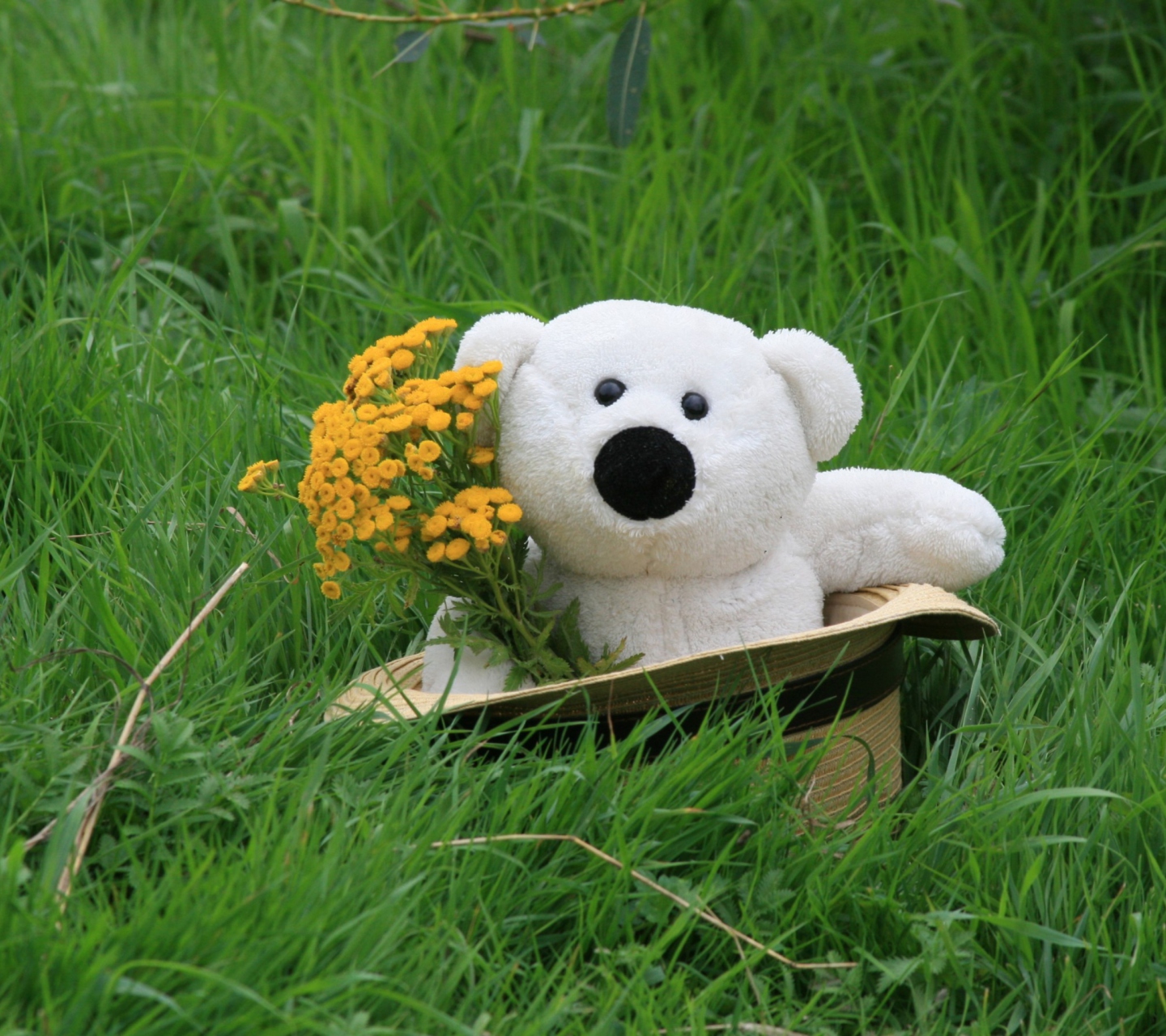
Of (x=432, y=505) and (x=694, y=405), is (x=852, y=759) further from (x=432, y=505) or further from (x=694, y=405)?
(x=432, y=505)

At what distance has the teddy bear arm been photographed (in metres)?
1.72

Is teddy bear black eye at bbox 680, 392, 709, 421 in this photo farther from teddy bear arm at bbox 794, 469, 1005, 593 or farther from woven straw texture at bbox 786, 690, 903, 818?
woven straw texture at bbox 786, 690, 903, 818

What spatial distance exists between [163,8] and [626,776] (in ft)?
10.9

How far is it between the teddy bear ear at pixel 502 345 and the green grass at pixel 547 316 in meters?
0.44

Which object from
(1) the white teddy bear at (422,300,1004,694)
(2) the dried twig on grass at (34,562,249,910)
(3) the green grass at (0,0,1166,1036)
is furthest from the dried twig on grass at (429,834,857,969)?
(2) the dried twig on grass at (34,562,249,910)

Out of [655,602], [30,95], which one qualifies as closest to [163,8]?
[30,95]

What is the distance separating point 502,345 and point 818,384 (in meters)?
0.42

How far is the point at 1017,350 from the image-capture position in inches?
101

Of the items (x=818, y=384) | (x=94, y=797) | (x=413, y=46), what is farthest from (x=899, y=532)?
(x=413, y=46)

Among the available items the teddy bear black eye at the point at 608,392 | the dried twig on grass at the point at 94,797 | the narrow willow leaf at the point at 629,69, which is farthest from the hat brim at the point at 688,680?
the narrow willow leaf at the point at 629,69

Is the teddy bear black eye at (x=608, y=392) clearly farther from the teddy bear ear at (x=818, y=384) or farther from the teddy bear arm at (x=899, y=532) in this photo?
the teddy bear arm at (x=899, y=532)

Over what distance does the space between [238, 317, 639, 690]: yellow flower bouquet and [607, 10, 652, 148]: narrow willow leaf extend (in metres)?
0.96

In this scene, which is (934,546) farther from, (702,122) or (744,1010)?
(702,122)

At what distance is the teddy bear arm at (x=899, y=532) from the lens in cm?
172
